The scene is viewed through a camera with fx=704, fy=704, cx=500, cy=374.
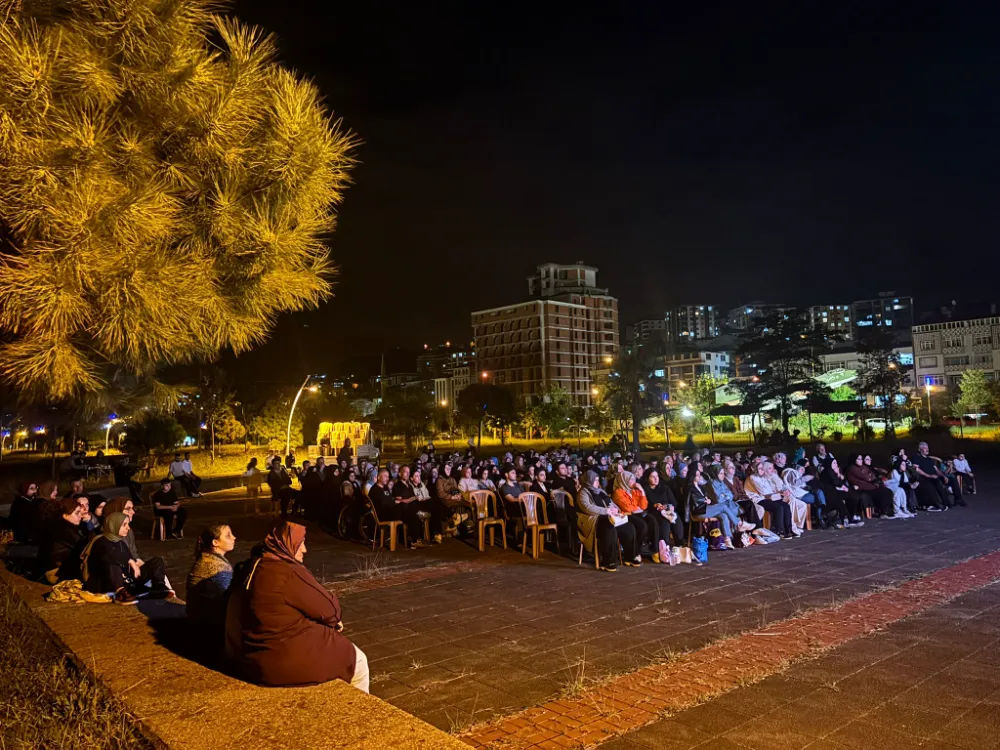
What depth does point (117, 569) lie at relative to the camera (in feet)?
21.5

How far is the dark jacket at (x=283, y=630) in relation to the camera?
3.59 m

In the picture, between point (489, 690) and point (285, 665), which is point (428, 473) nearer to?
point (489, 690)

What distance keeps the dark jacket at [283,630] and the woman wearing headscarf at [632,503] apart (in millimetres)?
6426

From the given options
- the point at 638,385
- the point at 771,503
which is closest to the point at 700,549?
the point at 771,503

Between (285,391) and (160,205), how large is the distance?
161 ft

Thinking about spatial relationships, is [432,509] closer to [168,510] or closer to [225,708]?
[168,510]

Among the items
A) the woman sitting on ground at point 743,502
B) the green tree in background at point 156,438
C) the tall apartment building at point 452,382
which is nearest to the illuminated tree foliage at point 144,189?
the woman sitting on ground at point 743,502

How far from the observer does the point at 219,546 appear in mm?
5434

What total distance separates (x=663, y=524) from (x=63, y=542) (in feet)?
24.6

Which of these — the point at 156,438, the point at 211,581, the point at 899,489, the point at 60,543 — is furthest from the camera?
the point at 156,438

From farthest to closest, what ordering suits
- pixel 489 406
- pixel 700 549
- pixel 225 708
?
1. pixel 489 406
2. pixel 700 549
3. pixel 225 708

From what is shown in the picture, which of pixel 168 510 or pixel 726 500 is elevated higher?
pixel 726 500

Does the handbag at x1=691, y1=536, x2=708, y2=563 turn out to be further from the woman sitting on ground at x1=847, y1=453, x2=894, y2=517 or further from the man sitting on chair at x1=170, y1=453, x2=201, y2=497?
the man sitting on chair at x1=170, y1=453, x2=201, y2=497

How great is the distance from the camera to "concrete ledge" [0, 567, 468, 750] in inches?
109
